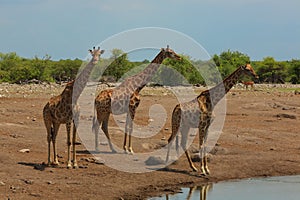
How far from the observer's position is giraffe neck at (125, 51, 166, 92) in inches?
607

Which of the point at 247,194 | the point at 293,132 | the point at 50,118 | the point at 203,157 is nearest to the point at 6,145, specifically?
the point at 50,118

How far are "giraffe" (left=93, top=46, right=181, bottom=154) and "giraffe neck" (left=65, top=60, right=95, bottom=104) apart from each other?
2289mm

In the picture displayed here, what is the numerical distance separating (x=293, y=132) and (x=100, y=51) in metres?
10.2

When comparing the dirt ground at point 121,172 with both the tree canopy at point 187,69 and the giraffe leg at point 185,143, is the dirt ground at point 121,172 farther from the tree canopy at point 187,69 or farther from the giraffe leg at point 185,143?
the tree canopy at point 187,69

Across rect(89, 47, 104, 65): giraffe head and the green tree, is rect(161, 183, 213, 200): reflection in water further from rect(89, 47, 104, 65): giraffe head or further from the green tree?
the green tree

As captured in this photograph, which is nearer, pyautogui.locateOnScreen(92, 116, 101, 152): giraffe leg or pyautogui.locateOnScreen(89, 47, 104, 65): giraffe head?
pyautogui.locateOnScreen(89, 47, 104, 65): giraffe head

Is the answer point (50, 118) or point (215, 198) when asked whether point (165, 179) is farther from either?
point (50, 118)

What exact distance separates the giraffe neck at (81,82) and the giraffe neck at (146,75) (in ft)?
8.97

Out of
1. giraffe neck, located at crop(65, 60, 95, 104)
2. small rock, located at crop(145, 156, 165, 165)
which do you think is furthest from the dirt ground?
giraffe neck, located at crop(65, 60, 95, 104)

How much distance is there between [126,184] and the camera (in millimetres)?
12406

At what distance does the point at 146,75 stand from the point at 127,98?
88 centimetres

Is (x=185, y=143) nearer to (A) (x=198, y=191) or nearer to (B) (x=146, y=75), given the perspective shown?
(A) (x=198, y=191)

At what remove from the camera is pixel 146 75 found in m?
15.6

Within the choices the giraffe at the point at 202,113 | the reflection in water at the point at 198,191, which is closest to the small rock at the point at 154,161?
the giraffe at the point at 202,113
